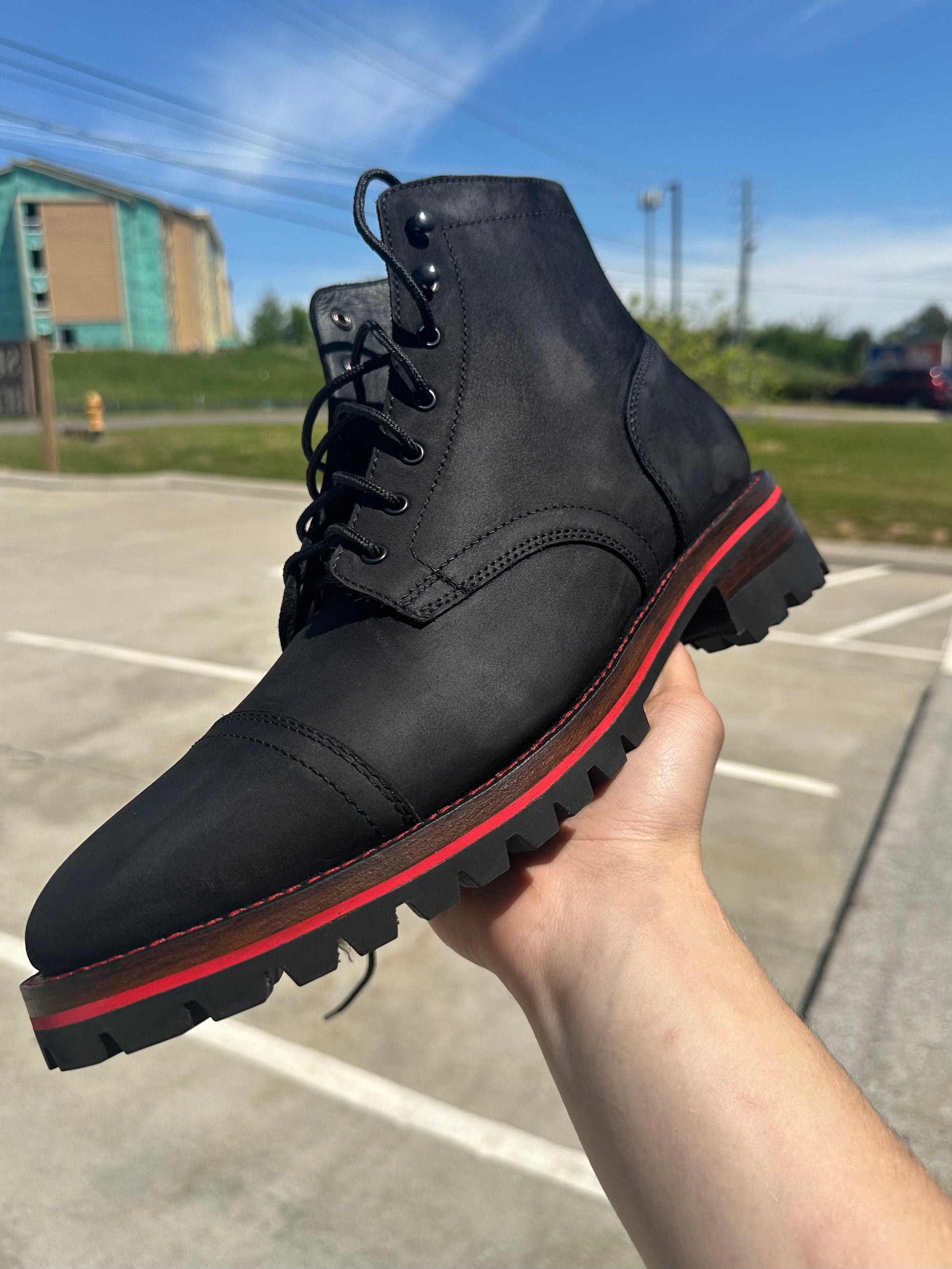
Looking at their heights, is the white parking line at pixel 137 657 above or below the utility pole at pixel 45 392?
below

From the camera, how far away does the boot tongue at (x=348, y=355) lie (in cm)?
173

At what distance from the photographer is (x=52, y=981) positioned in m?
1.24

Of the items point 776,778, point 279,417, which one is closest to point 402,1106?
point 776,778

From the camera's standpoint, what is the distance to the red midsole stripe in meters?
1.23

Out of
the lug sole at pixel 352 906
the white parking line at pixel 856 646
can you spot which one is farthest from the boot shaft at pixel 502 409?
the white parking line at pixel 856 646

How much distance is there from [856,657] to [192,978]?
19.5ft

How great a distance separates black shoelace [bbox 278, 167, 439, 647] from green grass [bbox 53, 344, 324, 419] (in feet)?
128

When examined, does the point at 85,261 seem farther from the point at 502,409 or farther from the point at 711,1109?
the point at 711,1109

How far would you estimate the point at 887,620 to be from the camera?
24.1ft

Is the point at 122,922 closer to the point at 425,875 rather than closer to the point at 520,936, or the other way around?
the point at 425,875

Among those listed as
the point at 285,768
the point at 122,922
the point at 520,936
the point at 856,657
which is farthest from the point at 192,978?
the point at 856,657

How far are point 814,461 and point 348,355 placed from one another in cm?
1833

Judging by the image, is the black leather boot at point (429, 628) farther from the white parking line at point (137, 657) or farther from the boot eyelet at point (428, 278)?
the white parking line at point (137, 657)

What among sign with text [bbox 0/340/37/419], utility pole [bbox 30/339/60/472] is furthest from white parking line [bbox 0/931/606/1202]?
sign with text [bbox 0/340/37/419]
